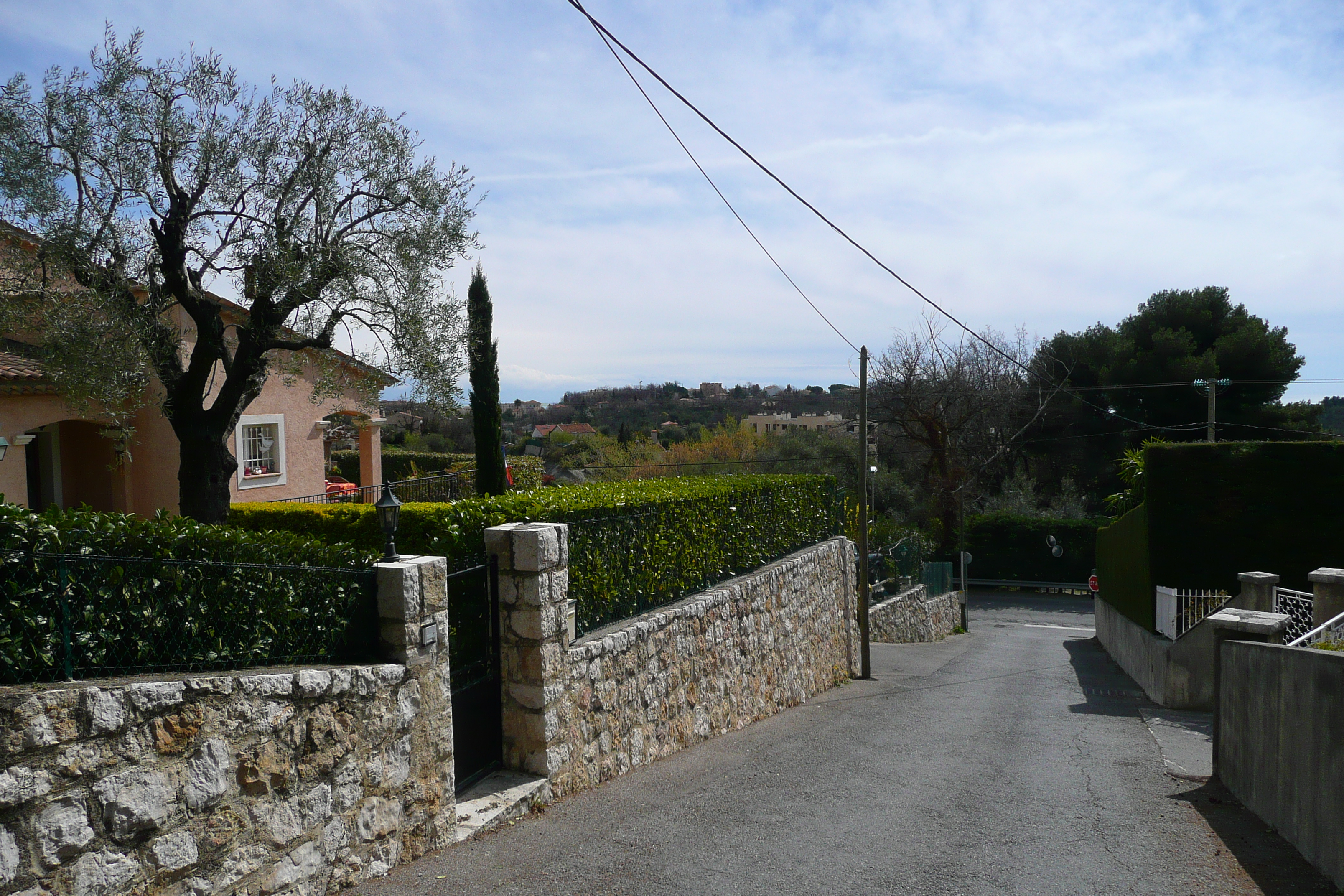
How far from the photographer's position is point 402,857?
4965mm

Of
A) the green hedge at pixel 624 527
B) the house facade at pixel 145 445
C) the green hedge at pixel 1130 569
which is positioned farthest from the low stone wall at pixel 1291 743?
the house facade at pixel 145 445

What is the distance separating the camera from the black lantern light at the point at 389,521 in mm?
5297

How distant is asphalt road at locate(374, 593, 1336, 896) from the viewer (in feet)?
16.4

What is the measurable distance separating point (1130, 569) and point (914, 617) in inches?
415

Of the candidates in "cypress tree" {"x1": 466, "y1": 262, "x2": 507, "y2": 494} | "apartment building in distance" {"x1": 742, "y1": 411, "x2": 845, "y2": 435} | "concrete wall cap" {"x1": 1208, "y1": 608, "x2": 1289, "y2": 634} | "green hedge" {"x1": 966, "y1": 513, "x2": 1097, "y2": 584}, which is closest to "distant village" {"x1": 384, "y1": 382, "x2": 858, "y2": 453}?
"apartment building in distance" {"x1": 742, "y1": 411, "x2": 845, "y2": 435}

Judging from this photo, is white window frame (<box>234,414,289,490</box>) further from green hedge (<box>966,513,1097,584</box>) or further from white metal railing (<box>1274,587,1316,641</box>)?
green hedge (<box>966,513,1097,584</box>)

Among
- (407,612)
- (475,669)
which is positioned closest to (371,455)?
(475,669)

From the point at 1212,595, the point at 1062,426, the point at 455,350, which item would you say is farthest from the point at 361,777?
the point at 1062,426

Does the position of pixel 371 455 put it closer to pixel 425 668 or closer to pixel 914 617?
pixel 914 617

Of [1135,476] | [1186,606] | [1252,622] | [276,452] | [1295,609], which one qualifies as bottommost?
[1186,606]

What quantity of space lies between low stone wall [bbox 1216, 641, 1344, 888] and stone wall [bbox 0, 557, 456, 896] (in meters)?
5.08

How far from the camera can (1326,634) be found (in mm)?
6410

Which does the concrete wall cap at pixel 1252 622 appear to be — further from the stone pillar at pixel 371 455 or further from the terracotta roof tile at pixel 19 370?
the stone pillar at pixel 371 455

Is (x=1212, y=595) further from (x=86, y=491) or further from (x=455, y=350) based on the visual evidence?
(x=86, y=491)
